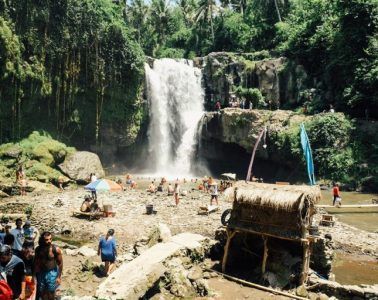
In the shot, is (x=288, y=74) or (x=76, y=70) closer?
(x=76, y=70)

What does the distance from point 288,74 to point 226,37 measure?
17.2 meters

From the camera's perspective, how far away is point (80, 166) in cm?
3148

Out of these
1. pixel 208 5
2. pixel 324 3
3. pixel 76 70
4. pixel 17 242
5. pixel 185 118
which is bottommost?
pixel 17 242

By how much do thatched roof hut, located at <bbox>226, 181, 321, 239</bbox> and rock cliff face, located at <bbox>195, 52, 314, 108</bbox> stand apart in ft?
94.5

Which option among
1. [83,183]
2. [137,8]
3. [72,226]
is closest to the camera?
[72,226]

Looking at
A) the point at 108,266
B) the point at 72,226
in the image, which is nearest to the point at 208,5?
the point at 72,226

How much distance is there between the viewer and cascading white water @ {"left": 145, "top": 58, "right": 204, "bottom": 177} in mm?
41656

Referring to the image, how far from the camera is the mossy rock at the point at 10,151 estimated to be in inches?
1163

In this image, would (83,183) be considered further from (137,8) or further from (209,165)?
(137,8)

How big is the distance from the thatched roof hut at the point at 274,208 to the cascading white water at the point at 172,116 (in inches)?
1131

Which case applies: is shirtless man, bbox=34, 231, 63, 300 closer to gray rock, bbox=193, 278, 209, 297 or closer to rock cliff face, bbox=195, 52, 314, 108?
gray rock, bbox=193, 278, 209, 297

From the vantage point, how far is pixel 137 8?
6406 centimetres

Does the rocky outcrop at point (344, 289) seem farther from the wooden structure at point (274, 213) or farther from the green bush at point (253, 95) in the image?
the green bush at point (253, 95)

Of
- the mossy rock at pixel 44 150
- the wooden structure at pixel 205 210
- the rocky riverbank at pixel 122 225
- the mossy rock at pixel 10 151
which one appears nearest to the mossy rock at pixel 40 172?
the mossy rock at pixel 44 150
